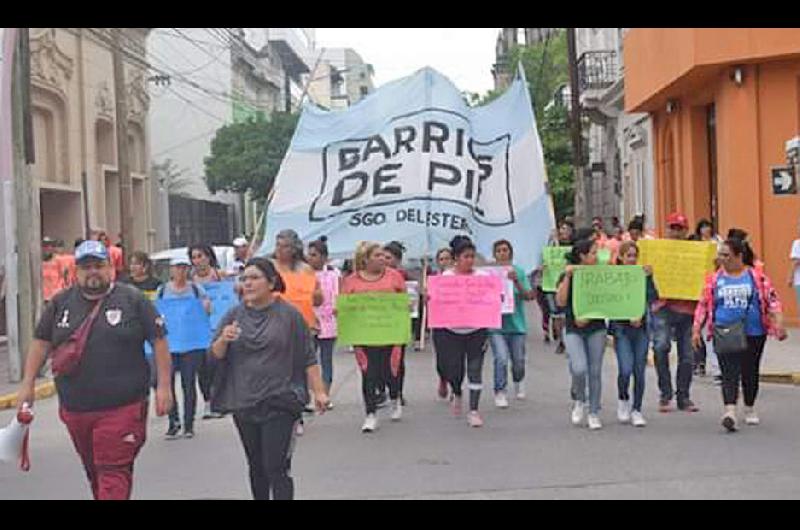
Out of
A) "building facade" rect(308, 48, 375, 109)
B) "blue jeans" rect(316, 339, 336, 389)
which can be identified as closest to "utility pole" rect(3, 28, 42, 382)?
"blue jeans" rect(316, 339, 336, 389)

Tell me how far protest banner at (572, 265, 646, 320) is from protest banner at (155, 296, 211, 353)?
3.10m

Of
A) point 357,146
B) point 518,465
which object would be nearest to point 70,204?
point 357,146


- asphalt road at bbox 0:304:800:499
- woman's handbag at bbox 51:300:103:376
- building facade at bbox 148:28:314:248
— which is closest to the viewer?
woman's handbag at bbox 51:300:103:376

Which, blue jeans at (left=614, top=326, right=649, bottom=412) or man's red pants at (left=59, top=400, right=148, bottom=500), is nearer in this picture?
man's red pants at (left=59, top=400, right=148, bottom=500)

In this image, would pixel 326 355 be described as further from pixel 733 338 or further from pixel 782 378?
pixel 782 378

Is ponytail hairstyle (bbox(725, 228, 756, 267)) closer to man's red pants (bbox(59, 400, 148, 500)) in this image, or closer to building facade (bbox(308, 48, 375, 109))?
man's red pants (bbox(59, 400, 148, 500))

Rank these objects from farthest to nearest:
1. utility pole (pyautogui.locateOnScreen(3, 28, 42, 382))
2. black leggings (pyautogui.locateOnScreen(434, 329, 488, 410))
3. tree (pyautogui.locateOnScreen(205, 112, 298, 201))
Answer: tree (pyautogui.locateOnScreen(205, 112, 298, 201)), utility pole (pyautogui.locateOnScreen(3, 28, 42, 382)), black leggings (pyautogui.locateOnScreen(434, 329, 488, 410))

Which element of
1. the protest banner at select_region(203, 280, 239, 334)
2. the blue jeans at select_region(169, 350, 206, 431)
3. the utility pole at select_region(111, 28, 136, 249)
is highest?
the utility pole at select_region(111, 28, 136, 249)

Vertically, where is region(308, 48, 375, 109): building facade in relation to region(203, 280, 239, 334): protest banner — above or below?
above

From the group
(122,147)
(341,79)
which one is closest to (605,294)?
(122,147)

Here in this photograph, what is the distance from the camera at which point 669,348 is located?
10570mm

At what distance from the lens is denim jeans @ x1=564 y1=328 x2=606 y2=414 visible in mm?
9594
